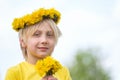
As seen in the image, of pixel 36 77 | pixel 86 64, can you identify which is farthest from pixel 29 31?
pixel 86 64

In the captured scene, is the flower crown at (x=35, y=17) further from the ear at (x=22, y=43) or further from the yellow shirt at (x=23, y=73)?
the yellow shirt at (x=23, y=73)

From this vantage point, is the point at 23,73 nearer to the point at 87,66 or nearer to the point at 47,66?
the point at 47,66

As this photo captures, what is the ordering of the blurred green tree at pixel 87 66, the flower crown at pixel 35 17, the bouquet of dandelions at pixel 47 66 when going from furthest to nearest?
the blurred green tree at pixel 87 66
the flower crown at pixel 35 17
the bouquet of dandelions at pixel 47 66

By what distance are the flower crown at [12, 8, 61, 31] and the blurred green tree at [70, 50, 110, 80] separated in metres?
17.8

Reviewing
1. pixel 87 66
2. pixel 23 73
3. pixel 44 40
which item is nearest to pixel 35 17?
pixel 44 40

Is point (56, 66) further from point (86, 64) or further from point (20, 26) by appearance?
point (86, 64)

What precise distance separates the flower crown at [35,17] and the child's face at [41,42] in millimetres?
94

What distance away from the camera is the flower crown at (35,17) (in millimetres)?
5000

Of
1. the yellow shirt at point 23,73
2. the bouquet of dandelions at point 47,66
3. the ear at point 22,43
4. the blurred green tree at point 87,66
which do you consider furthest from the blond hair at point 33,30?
the blurred green tree at point 87,66

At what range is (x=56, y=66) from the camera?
4496 mm

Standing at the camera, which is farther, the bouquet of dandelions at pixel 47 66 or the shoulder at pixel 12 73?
the shoulder at pixel 12 73

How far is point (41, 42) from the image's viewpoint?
16.0 feet

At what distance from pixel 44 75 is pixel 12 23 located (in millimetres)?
852

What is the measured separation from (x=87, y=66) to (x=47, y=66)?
19055mm
